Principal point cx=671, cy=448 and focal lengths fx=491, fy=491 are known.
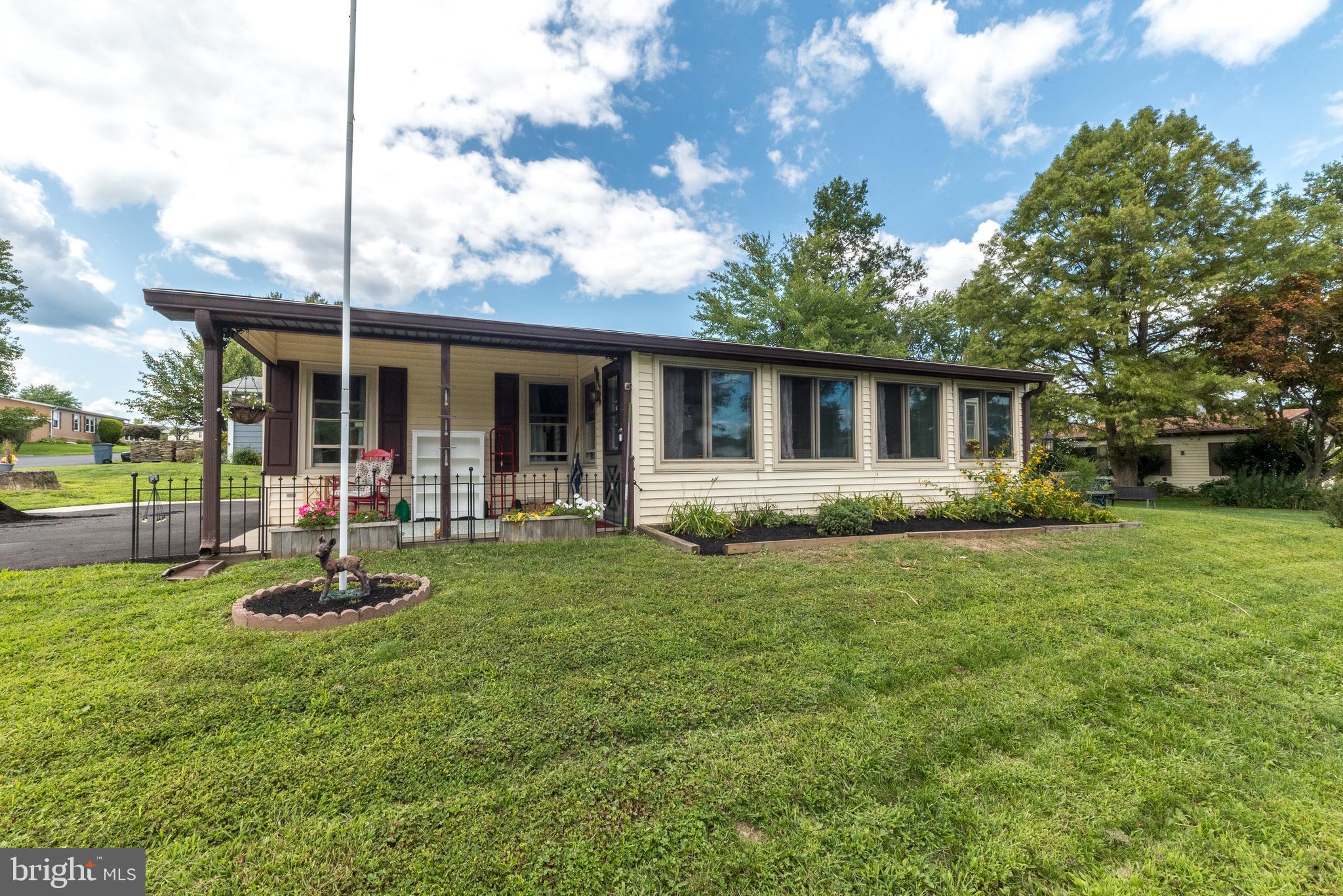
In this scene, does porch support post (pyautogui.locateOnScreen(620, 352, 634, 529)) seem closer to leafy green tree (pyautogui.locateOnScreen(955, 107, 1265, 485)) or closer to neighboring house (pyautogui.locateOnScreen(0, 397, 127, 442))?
leafy green tree (pyautogui.locateOnScreen(955, 107, 1265, 485))

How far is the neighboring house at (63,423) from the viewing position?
33906mm

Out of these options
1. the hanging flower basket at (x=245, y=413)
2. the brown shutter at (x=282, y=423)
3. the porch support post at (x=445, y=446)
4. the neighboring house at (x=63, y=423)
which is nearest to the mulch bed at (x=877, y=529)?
the porch support post at (x=445, y=446)

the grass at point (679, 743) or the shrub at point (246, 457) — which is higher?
the shrub at point (246, 457)

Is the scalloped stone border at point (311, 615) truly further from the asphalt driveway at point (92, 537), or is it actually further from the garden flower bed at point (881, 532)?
the garden flower bed at point (881, 532)

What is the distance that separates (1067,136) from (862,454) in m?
15.0

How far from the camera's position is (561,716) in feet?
7.46

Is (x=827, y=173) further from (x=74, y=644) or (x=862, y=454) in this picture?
(x=74, y=644)

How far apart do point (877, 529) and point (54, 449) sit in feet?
126

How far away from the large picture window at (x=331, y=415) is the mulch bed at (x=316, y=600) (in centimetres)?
380

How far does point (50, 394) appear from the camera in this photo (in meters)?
44.8

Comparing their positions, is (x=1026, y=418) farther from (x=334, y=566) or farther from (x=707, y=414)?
(x=334, y=566)

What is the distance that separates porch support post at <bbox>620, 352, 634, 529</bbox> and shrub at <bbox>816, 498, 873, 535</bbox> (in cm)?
258

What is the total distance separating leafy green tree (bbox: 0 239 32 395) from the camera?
67.6 ft

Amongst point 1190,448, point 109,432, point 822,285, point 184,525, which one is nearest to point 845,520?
point 184,525
